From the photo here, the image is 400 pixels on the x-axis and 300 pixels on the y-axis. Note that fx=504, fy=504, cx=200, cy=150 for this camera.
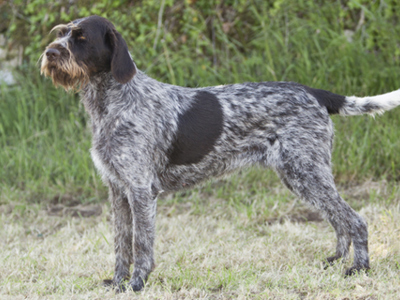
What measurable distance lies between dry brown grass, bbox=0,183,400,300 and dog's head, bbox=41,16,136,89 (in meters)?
1.50

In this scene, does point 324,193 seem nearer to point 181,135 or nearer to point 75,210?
point 181,135

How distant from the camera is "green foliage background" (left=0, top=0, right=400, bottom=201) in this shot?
6.05 m

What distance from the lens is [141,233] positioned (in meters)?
3.69

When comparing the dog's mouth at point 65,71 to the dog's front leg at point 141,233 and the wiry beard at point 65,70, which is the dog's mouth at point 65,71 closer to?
the wiry beard at point 65,70

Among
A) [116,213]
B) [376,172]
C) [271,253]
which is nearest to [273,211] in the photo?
[271,253]

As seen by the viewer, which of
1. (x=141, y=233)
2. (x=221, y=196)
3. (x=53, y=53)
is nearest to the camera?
(x=53, y=53)

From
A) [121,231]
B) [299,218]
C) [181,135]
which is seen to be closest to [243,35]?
[299,218]

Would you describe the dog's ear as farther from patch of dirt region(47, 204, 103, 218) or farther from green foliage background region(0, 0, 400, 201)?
green foliage background region(0, 0, 400, 201)

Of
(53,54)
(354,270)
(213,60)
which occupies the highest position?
(53,54)

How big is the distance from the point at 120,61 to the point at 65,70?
390mm

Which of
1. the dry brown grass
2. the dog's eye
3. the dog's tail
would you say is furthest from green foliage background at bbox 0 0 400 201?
the dog's eye

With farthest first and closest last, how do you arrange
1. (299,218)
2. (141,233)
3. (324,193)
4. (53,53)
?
(299,218), (324,193), (141,233), (53,53)

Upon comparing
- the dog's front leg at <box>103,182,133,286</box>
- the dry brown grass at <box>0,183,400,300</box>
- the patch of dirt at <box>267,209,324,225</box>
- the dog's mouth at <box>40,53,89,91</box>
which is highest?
the dog's mouth at <box>40,53,89,91</box>

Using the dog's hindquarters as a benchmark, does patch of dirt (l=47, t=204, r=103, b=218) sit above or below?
below
